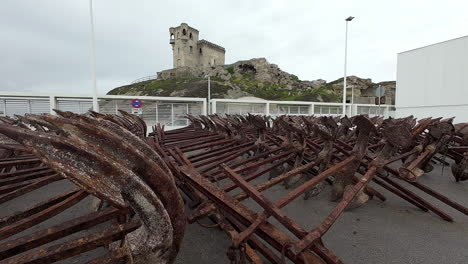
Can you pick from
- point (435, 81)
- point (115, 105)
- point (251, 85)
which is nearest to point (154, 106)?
point (115, 105)

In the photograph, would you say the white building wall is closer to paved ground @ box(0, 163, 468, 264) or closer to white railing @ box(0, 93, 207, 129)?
white railing @ box(0, 93, 207, 129)

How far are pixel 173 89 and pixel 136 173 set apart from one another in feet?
228

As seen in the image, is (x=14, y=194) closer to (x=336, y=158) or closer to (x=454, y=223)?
(x=336, y=158)

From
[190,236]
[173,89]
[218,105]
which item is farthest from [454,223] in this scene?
[173,89]

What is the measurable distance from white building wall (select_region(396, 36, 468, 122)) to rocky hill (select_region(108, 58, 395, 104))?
98.8ft

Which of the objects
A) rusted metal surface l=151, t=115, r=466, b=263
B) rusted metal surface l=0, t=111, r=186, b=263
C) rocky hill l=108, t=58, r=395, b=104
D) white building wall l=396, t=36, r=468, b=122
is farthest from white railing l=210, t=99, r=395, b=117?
rocky hill l=108, t=58, r=395, b=104

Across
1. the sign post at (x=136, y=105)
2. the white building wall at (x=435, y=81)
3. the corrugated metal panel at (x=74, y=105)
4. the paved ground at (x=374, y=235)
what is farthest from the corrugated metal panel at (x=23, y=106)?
the white building wall at (x=435, y=81)

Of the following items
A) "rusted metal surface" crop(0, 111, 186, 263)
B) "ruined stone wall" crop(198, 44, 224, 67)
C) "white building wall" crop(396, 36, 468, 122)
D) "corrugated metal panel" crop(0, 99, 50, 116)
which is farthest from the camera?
"ruined stone wall" crop(198, 44, 224, 67)

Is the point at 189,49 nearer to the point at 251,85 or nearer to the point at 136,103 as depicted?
the point at 251,85

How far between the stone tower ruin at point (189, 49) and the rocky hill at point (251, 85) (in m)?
2.45

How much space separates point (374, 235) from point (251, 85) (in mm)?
70335

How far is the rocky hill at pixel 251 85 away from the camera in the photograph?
200ft

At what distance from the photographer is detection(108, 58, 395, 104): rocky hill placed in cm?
6084

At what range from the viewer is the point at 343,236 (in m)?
2.24
